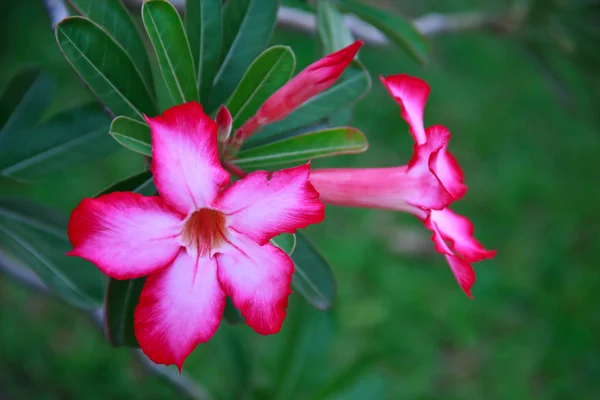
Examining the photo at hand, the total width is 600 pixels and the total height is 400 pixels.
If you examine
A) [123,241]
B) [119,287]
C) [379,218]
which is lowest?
[379,218]

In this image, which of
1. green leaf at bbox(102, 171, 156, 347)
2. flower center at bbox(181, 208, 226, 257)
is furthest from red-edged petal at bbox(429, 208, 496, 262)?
green leaf at bbox(102, 171, 156, 347)

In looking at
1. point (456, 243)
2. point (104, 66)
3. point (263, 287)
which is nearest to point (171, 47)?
point (104, 66)

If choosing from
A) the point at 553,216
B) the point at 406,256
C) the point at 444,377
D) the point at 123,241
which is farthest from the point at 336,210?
the point at 123,241

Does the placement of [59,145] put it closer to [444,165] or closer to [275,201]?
[275,201]

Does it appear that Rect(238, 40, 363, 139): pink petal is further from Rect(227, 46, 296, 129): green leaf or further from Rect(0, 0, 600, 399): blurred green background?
Rect(0, 0, 600, 399): blurred green background

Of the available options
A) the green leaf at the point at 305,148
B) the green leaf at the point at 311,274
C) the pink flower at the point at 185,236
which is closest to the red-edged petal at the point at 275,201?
the pink flower at the point at 185,236

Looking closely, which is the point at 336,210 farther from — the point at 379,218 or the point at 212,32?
the point at 212,32

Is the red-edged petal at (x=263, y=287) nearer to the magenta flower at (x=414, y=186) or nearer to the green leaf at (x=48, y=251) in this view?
the magenta flower at (x=414, y=186)
